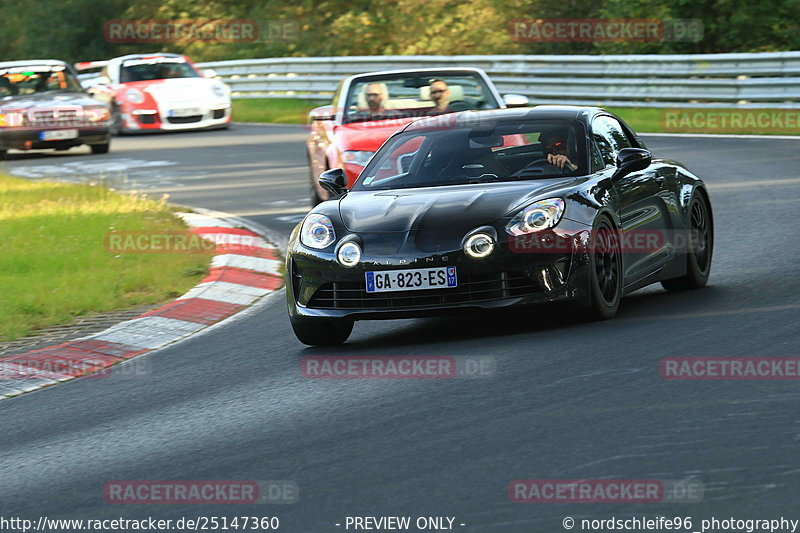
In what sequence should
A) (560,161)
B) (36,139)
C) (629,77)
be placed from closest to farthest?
(560,161), (36,139), (629,77)

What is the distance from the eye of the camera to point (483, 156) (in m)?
8.98

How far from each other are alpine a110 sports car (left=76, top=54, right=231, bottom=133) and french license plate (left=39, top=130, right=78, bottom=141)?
12.3 feet

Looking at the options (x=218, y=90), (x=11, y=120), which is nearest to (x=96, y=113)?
(x=11, y=120)

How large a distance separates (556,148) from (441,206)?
1090 millimetres

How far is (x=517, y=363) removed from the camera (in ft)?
23.8

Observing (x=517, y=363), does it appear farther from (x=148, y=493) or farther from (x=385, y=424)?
(x=148, y=493)

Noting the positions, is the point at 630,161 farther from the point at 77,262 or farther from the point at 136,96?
the point at 136,96

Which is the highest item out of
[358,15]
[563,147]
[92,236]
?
[563,147]

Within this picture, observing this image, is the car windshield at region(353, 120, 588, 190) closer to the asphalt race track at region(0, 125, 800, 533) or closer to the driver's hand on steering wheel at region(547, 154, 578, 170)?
the driver's hand on steering wheel at region(547, 154, 578, 170)

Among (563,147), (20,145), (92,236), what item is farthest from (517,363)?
(20,145)

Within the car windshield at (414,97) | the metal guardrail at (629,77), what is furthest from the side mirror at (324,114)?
the metal guardrail at (629,77)

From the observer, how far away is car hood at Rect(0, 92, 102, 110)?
2397cm

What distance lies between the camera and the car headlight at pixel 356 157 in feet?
45.1

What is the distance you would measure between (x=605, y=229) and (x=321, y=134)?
23.4 feet
